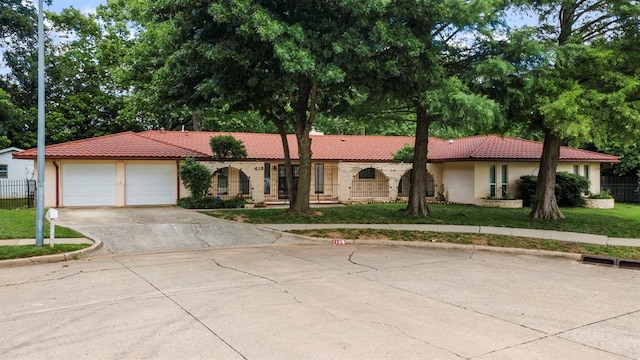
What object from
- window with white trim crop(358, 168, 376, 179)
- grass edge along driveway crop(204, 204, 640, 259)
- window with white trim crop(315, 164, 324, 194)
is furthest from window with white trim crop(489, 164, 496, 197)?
window with white trim crop(315, 164, 324, 194)

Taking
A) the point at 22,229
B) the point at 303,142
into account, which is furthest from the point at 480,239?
the point at 22,229

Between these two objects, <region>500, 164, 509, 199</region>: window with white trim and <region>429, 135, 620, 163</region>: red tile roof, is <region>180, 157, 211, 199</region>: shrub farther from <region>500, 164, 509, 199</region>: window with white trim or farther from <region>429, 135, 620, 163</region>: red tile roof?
<region>500, 164, 509, 199</region>: window with white trim

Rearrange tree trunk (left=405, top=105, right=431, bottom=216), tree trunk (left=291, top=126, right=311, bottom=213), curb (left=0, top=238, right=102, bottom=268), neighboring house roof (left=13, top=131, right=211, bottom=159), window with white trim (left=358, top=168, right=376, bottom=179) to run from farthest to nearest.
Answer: window with white trim (left=358, top=168, right=376, bottom=179) < neighboring house roof (left=13, top=131, right=211, bottom=159) < tree trunk (left=405, top=105, right=431, bottom=216) < tree trunk (left=291, top=126, right=311, bottom=213) < curb (left=0, top=238, right=102, bottom=268)

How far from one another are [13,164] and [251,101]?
2215 cm

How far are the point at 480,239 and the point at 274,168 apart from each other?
48.6 feet

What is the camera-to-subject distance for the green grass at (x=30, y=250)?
9977 mm

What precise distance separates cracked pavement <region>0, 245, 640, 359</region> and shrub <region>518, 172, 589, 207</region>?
15134mm

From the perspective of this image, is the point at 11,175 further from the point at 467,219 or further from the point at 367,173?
the point at 467,219

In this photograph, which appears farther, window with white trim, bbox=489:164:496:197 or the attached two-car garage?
window with white trim, bbox=489:164:496:197

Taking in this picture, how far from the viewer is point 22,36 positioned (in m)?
32.4

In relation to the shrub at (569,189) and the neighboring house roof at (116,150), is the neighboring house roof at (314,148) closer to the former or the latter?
the neighboring house roof at (116,150)

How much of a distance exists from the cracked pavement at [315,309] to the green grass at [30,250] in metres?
0.70

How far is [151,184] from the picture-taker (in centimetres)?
2225

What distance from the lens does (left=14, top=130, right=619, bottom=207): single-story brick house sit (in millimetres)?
21062
